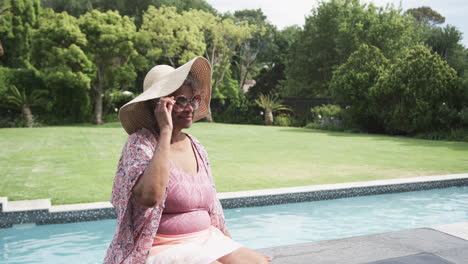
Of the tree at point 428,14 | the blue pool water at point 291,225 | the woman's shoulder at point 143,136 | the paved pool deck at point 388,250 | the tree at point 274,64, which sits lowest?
the blue pool water at point 291,225

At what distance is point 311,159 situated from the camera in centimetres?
948

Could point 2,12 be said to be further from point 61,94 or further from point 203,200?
point 203,200

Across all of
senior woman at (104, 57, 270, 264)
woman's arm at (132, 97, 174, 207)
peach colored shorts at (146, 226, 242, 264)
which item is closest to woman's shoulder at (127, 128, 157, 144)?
senior woman at (104, 57, 270, 264)

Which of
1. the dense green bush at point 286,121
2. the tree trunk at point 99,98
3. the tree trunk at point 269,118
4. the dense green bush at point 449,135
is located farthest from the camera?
the tree trunk at point 269,118

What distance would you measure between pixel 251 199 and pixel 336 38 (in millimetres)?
24533

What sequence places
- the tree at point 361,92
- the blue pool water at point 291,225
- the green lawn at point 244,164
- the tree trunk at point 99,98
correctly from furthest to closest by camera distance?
1. the tree trunk at point 99,98
2. the tree at point 361,92
3. the green lawn at point 244,164
4. the blue pool water at point 291,225

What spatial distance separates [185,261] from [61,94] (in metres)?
24.1

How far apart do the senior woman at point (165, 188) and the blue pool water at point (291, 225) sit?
107 inches

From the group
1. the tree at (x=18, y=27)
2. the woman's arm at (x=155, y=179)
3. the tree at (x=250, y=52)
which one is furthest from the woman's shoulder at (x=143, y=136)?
the tree at (x=250, y=52)

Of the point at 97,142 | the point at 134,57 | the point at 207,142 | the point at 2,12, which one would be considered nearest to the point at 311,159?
the point at 207,142

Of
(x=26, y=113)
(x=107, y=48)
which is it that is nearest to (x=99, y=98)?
(x=107, y=48)

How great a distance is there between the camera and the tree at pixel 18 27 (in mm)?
26516

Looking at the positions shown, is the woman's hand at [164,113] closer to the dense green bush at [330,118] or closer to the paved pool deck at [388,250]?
the paved pool deck at [388,250]

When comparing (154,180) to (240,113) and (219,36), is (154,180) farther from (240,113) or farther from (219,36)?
(219,36)
